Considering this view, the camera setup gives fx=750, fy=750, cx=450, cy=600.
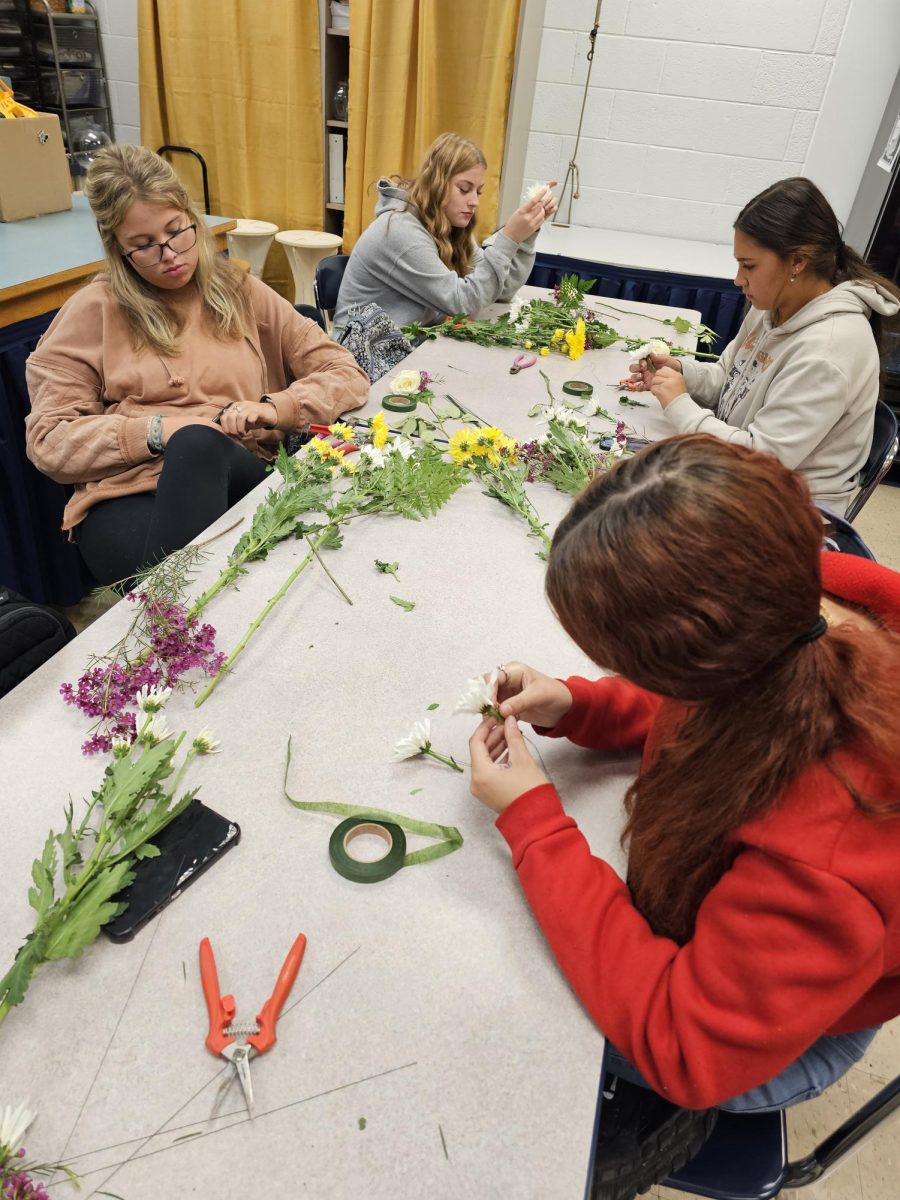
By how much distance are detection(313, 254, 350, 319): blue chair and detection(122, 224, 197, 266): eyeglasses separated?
1.19m

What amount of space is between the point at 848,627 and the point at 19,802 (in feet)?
3.09

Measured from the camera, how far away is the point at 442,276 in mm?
2652

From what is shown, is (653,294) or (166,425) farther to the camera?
(653,294)

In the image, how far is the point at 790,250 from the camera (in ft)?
5.96

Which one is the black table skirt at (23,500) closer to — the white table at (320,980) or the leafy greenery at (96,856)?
the white table at (320,980)

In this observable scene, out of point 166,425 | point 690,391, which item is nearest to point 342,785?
point 166,425

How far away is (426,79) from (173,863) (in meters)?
4.61

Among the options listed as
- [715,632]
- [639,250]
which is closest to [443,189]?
[639,250]

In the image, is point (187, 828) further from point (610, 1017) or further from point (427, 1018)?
point (610, 1017)

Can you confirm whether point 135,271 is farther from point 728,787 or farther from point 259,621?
point 728,787

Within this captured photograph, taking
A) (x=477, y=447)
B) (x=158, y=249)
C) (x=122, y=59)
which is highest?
(x=122, y=59)

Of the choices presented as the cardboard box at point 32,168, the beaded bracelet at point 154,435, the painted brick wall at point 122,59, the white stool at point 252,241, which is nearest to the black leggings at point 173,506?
the beaded bracelet at point 154,435

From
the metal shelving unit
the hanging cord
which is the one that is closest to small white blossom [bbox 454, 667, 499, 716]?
the hanging cord

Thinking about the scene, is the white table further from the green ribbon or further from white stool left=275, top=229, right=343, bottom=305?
white stool left=275, top=229, right=343, bottom=305
